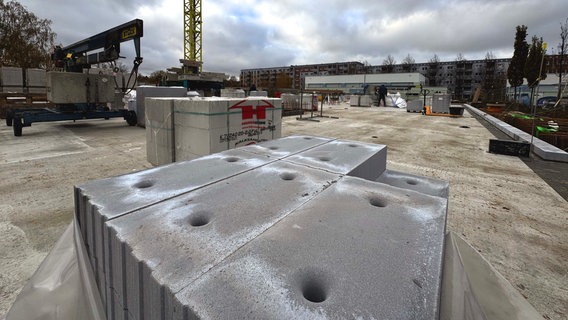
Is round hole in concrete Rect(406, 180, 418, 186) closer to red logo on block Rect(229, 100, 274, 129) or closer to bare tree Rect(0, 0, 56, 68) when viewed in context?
red logo on block Rect(229, 100, 274, 129)

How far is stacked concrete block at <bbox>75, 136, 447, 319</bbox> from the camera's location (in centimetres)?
86

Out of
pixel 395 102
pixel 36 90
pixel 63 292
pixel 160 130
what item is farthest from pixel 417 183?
pixel 395 102

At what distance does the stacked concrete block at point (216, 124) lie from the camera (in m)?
3.82

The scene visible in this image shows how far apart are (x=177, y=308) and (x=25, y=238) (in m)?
2.70

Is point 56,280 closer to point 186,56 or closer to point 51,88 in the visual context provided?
point 51,88

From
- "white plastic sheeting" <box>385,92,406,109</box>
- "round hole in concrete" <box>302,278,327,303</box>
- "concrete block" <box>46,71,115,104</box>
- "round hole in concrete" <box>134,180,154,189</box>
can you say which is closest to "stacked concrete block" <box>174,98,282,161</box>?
"round hole in concrete" <box>134,180,154,189</box>

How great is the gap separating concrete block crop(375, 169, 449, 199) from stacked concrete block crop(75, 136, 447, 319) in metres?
0.66

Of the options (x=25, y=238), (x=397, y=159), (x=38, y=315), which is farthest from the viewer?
(x=397, y=159)

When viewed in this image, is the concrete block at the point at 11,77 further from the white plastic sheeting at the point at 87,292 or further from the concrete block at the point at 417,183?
the concrete block at the point at 417,183

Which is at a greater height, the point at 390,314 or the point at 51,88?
the point at 51,88

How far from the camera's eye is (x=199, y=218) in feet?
4.43

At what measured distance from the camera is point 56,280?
1.75 metres

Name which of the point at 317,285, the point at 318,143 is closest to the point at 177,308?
the point at 317,285

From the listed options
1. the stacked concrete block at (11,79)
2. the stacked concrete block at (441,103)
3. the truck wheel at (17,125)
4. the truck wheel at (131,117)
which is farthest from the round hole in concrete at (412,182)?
the stacked concrete block at (11,79)
